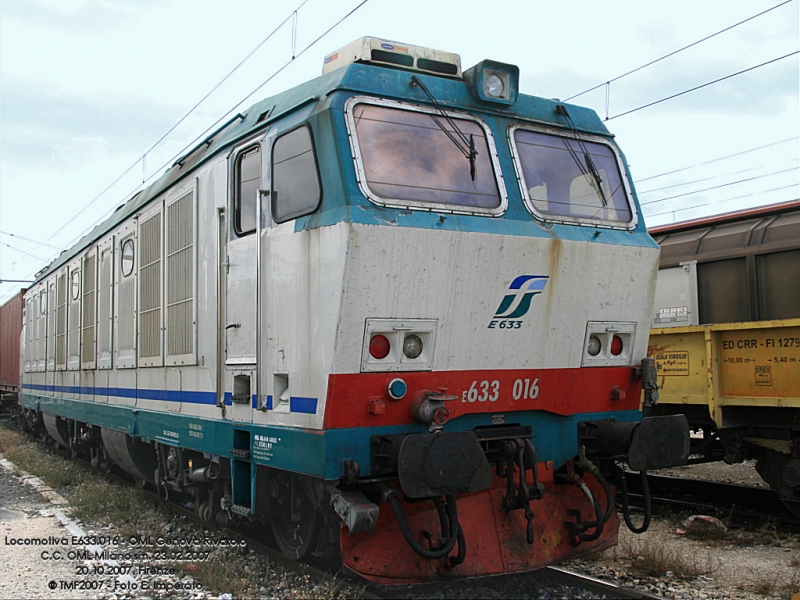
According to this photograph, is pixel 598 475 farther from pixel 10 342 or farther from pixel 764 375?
pixel 10 342

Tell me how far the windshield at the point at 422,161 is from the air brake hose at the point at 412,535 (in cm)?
183

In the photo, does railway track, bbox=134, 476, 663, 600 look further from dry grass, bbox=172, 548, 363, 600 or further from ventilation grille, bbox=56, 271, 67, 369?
ventilation grille, bbox=56, 271, 67, 369

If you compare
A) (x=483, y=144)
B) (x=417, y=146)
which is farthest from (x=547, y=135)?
(x=417, y=146)

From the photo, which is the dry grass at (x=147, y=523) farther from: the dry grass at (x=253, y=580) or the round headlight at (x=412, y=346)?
the round headlight at (x=412, y=346)

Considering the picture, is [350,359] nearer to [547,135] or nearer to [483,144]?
[483,144]

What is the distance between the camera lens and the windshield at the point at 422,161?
16.2 ft

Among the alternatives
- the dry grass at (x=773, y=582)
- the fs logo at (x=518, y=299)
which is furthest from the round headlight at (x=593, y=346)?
the dry grass at (x=773, y=582)

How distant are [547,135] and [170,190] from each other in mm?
3720

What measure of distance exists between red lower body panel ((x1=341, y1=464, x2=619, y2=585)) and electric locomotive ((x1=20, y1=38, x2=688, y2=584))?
0.01 m

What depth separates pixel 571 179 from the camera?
5.93 meters

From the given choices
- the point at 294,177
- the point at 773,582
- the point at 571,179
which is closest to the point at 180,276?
the point at 294,177

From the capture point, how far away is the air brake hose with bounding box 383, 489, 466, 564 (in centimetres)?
471

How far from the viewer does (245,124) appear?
6.04 m

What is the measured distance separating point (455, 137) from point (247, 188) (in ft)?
5.22
